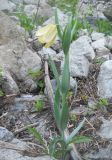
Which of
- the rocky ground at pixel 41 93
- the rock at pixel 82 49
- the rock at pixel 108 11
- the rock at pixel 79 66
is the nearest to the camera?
the rocky ground at pixel 41 93

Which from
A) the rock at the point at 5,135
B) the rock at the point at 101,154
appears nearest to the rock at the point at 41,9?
the rock at the point at 5,135

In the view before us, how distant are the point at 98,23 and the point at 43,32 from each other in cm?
338

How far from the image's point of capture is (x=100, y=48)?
4324 mm

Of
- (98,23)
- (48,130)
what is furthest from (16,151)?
(98,23)

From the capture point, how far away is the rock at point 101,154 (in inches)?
115

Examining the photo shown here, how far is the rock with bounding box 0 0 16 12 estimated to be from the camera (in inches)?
248

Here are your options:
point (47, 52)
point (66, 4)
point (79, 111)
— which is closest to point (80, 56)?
point (47, 52)

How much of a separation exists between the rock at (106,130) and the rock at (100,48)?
1.14m

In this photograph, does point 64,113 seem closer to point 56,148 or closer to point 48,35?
point 56,148

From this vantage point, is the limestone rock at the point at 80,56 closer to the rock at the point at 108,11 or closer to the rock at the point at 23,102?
the rock at the point at 23,102

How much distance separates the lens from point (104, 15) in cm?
696

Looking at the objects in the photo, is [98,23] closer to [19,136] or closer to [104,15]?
[104,15]

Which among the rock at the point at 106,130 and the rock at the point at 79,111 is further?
the rock at the point at 79,111

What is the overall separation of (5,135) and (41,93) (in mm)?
658
